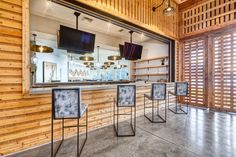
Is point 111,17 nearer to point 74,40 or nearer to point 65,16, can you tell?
point 74,40

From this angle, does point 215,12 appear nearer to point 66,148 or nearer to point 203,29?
point 203,29

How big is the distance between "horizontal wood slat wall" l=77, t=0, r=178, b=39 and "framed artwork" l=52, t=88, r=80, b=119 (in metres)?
2.19

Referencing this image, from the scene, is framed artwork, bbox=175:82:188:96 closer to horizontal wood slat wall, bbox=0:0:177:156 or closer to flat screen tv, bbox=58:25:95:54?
flat screen tv, bbox=58:25:95:54

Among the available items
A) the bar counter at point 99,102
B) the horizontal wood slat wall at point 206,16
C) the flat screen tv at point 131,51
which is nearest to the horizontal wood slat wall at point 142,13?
the horizontal wood slat wall at point 206,16

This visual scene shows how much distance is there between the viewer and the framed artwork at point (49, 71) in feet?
16.2

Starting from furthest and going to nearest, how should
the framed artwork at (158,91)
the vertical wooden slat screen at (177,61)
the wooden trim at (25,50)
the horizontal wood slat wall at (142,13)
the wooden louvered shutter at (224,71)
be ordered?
1. the vertical wooden slat screen at (177,61)
2. the wooden louvered shutter at (224,71)
3. the framed artwork at (158,91)
4. the horizontal wood slat wall at (142,13)
5. the wooden trim at (25,50)

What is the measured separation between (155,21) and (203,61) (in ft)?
8.17

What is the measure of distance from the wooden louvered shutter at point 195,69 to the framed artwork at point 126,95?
10.6 feet

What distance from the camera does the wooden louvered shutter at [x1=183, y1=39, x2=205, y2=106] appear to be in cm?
509

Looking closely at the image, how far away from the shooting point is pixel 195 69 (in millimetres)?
5258

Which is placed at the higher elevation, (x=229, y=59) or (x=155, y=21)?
(x=155, y=21)

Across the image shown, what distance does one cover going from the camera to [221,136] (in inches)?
104

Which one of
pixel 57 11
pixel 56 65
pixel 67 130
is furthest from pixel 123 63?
pixel 67 130

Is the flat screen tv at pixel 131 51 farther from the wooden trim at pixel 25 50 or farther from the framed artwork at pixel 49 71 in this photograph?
the wooden trim at pixel 25 50
